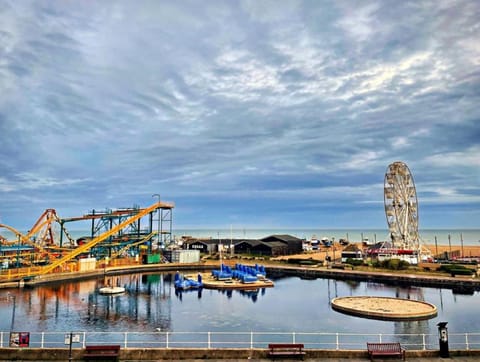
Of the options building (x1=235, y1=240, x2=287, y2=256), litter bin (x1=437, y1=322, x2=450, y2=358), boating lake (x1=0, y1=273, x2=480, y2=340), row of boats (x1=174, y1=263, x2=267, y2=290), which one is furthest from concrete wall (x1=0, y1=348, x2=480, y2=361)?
building (x1=235, y1=240, x2=287, y2=256)

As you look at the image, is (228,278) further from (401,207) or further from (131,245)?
(401,207)

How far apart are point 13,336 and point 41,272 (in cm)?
5613

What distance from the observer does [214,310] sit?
51500 millimetres

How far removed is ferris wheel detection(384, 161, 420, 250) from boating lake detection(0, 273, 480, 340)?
30875 mm

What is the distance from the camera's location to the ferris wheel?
322 ft

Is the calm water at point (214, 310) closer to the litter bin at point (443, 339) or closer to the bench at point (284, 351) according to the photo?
the litter bin at point (443, 339)

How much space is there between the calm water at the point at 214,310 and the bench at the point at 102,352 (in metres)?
19.7

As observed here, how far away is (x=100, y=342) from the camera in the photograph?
34.9m

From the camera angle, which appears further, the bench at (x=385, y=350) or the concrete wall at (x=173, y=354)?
the concrete wall at (x=173, y=354)

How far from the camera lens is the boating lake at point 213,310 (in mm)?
41906

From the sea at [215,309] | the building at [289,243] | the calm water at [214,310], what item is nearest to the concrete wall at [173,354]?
the sea at [215,309]

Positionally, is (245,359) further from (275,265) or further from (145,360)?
(275,265)

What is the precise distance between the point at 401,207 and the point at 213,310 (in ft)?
218

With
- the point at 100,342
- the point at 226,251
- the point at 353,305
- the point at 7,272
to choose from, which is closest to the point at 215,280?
the point at 353,305
